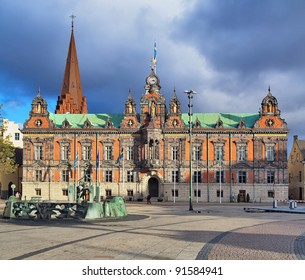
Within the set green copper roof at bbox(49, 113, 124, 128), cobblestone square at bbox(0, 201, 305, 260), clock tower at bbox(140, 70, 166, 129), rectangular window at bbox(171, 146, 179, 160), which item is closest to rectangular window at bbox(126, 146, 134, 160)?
clock tower at bbox(140, 70, 166, 129)

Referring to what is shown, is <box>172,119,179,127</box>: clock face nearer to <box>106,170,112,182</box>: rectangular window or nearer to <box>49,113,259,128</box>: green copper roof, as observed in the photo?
<box>49,113,259,128</box>: green copper roof

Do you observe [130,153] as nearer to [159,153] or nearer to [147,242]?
[159,153]

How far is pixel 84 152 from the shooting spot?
74750 mm

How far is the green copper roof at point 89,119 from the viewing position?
3031 inches

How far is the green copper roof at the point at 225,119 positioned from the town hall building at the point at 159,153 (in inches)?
6.7

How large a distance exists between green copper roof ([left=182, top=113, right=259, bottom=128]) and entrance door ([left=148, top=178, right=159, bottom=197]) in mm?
11262

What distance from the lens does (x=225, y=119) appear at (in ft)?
251

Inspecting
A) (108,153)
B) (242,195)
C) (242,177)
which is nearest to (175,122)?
(108,153)

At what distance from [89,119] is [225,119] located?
2347 cm

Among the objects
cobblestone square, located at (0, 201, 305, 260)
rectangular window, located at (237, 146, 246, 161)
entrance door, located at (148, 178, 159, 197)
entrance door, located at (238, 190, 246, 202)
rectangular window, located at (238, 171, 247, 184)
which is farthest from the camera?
entrance door, located at (148, 178, 159, 197)

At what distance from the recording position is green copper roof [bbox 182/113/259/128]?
75.3 m

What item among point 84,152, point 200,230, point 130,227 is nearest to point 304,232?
point 200,230

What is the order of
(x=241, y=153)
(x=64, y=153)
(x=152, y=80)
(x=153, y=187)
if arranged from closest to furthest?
(x=241, y=153) < (x=153, y=187) < (x=64, y=153) < (x=152, y=80)

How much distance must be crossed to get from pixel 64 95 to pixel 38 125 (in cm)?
1770
